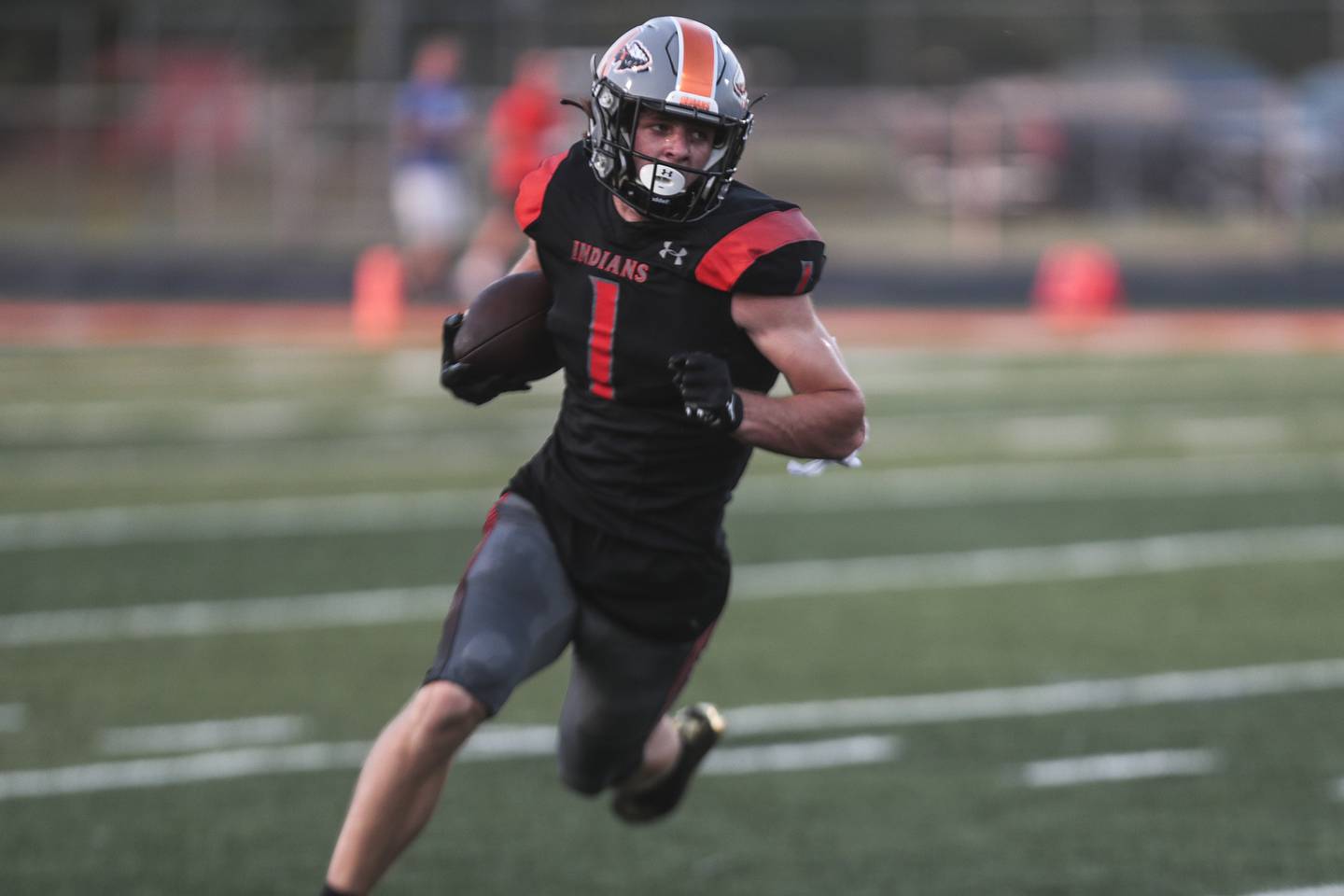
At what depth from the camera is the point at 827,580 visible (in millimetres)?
7996

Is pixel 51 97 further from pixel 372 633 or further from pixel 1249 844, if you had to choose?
pixel 1249 844

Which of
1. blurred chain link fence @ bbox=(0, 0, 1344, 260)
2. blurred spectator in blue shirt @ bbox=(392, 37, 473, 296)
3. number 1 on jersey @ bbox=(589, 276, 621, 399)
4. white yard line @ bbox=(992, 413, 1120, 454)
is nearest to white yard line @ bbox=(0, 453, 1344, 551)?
white yard line @ bbox=(992, 413, 1120, 454)

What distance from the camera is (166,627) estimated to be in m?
7.14

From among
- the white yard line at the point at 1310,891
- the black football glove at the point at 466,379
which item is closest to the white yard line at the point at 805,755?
the white yard line at the point at 1310,891

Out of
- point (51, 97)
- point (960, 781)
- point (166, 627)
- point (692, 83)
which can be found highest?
point (692, 83)

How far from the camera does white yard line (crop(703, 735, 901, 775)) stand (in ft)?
18.4

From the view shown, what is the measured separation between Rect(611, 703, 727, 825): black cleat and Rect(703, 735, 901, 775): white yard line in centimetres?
68

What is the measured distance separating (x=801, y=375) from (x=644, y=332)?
34cm

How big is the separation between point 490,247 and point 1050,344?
4.75 meters

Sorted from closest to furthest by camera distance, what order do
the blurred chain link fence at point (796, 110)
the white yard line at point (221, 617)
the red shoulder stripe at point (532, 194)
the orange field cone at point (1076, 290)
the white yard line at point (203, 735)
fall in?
1. the red shoulder stripe at point (532, 194)
2. the white yard line at point (203, 735)
3. the white yard line at point (221, 617)
4. the orange field cone at point (1076, 290)
5. the blurred chain link fence at point (796, 110)

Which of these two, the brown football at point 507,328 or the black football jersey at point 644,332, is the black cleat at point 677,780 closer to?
the black football jersey at point 644,332

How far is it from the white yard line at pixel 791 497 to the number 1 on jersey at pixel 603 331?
15.9 ft

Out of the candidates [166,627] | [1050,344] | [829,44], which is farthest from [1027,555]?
[829,44]

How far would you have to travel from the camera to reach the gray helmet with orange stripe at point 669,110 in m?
3.92
